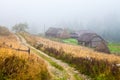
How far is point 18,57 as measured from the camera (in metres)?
18.0

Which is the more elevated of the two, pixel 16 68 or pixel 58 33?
pixel 16 68

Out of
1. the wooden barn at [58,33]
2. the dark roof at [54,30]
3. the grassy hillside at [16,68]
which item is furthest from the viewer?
the dark roof at [54,30]

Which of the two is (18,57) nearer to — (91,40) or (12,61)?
(12,61)

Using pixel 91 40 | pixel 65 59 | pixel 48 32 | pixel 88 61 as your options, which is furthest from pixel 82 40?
pixel 88 61

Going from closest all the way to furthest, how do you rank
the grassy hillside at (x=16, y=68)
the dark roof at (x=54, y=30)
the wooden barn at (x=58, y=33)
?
1. the grassy hillside at (x=16, y=68)
2. the wooden barn at (x=58, y=33)
3. the dark roof at (x=54, y=30)

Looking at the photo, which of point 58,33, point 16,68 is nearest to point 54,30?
point 58,33

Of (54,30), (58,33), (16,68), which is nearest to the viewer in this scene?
(16,68)

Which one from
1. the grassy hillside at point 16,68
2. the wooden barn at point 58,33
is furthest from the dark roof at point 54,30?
the grassy hillside at point 16,68

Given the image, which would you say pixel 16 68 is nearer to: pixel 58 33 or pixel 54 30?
pixel 58 33

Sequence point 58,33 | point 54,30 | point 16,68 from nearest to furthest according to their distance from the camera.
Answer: point 16,68
point 58,33
point 54,30

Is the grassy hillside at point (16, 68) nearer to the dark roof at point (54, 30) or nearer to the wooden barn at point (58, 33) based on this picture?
the wooden barn at point (58, 33)

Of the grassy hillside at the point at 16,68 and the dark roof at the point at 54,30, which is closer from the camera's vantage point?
the grassy hillside at the point at 16,68

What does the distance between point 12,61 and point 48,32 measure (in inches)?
3735

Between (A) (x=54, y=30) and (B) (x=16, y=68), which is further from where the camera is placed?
(A) (x=54, y=30)
